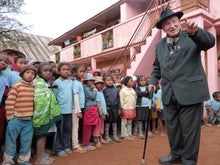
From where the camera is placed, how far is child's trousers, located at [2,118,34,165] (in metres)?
2.25

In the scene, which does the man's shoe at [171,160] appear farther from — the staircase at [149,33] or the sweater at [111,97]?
the staircase at [149,33]

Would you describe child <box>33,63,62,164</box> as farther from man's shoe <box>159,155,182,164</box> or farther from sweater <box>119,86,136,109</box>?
sweater <box>119,86,136,109</box>

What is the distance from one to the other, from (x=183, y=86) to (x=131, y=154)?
1615 mm

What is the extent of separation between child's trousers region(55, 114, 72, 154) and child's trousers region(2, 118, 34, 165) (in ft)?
2.05

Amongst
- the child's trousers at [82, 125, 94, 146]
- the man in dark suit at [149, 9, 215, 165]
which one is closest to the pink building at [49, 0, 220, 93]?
the man in dark suit at [149, 9, 215, 165]

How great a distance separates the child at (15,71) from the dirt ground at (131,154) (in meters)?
1.55

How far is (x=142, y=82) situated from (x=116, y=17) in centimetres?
971

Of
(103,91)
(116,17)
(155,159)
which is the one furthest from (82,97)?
(116,17)

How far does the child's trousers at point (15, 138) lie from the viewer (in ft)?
7.38

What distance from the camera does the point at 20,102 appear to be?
230cm

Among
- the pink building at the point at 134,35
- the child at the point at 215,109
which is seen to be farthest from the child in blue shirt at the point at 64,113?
the child at the point at 215,109

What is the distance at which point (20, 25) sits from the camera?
12.3m

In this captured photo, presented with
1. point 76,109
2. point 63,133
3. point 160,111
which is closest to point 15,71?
point 76,109

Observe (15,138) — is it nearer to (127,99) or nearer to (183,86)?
(183,86)
